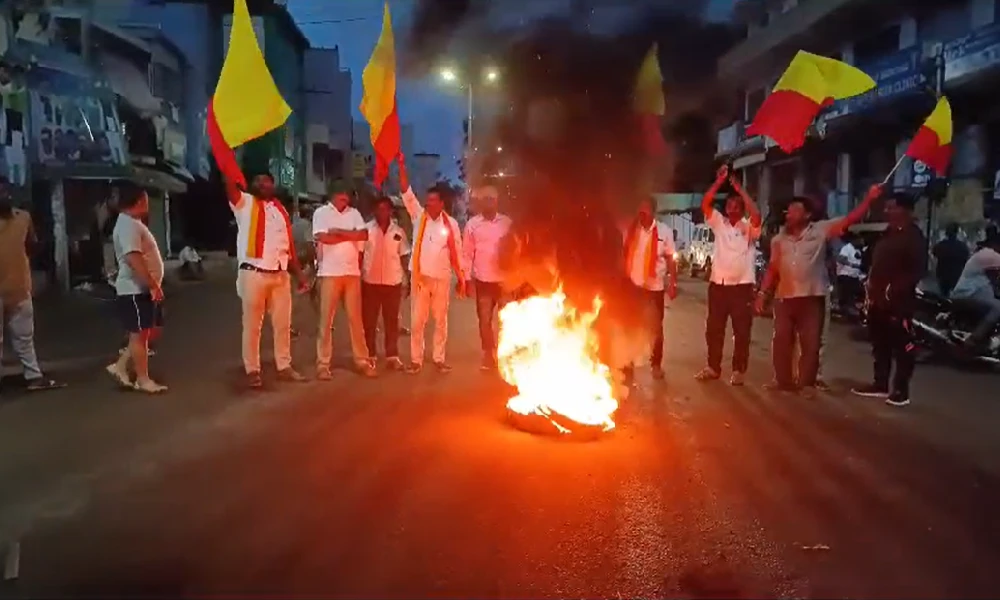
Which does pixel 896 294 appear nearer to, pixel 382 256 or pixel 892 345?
pixel 892 345

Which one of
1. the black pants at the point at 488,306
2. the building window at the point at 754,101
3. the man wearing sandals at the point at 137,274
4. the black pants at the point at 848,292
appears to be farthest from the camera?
the building window at the point at 754,101

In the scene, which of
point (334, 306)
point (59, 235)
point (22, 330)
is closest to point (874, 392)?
point (334, 306)

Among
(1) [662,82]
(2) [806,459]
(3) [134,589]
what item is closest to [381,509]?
(3) [134,589]

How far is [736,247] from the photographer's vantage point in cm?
823

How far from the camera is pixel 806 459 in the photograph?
570 centimetres

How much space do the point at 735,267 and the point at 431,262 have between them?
306 cm

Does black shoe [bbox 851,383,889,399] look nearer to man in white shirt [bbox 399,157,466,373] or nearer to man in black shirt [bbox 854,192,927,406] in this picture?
man in black shirt [bbox 854,192,927,406]

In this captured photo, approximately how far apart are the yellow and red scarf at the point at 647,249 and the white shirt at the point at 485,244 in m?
1.27

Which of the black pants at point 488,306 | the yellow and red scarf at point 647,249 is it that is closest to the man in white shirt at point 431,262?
the black pants at point 488,306

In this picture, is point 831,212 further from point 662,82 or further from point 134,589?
point 134,589

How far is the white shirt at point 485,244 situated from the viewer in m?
8.76

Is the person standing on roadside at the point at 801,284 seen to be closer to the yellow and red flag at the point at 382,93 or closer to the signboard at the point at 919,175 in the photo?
the yellow and red flag at the point at 382,93

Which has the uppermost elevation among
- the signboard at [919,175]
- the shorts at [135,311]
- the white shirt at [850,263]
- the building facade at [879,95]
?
the building facade at [879,95]

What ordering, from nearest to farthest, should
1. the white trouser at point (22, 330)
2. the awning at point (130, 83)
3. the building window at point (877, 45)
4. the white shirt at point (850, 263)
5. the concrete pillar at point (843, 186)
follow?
the white trouser at point (22, 330)
the white shirt at point (850, 263)
the building window at point (877, 45)
the awning at point (130, 83)
the concrete pillar at point (843, 186)
